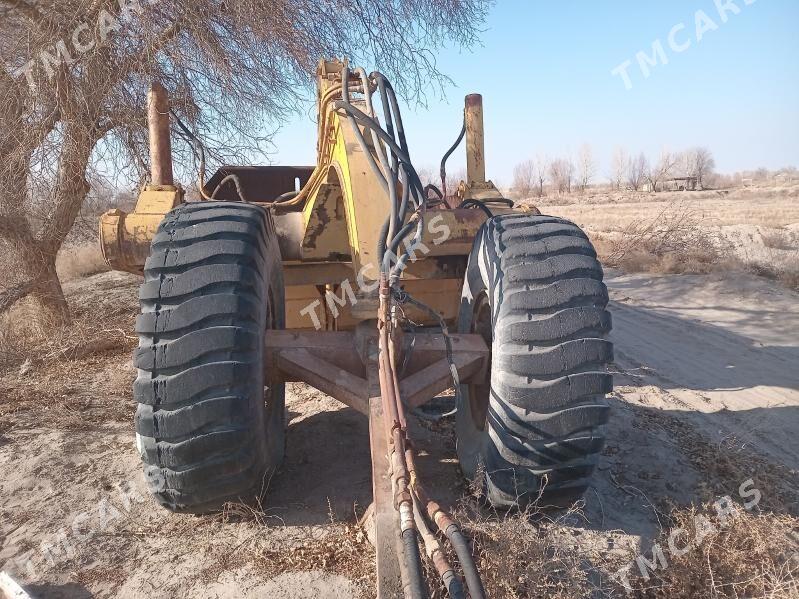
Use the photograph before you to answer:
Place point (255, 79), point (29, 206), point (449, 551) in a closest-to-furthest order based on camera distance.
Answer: point (449, 551)
point (29, 206)
point (255, 79)

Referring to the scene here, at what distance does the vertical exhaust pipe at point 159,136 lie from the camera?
15.0 feet

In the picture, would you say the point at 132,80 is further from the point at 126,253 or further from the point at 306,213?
the point at 306,213

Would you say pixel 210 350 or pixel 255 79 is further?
pixel 255 79

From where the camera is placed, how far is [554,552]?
2531 millimetres

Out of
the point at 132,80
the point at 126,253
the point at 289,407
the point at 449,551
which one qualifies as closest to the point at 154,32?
the point at 132,80

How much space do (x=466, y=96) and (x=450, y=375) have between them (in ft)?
9.05

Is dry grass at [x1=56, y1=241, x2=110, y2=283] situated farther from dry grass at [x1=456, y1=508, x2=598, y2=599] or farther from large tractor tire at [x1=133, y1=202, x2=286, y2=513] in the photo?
dry grass at [x1=456, y1=508, x2=598, y2=599]

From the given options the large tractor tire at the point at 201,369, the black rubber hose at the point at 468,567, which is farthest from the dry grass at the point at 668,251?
the black rubber hose at the point at 468,567

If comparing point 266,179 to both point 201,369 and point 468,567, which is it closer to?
point 201,369

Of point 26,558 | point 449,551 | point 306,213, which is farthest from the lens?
point 306,213

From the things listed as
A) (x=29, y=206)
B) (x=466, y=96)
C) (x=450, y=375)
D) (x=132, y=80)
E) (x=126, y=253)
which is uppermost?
(x=132, y=80)

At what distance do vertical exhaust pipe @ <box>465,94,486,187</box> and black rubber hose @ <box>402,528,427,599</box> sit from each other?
3658 millimetres

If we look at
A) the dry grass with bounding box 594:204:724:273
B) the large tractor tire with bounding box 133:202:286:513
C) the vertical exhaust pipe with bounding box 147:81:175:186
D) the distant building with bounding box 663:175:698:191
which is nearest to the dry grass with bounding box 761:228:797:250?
the dry grass with bounding box 594:204:724:273

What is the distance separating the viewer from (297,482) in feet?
11.0
